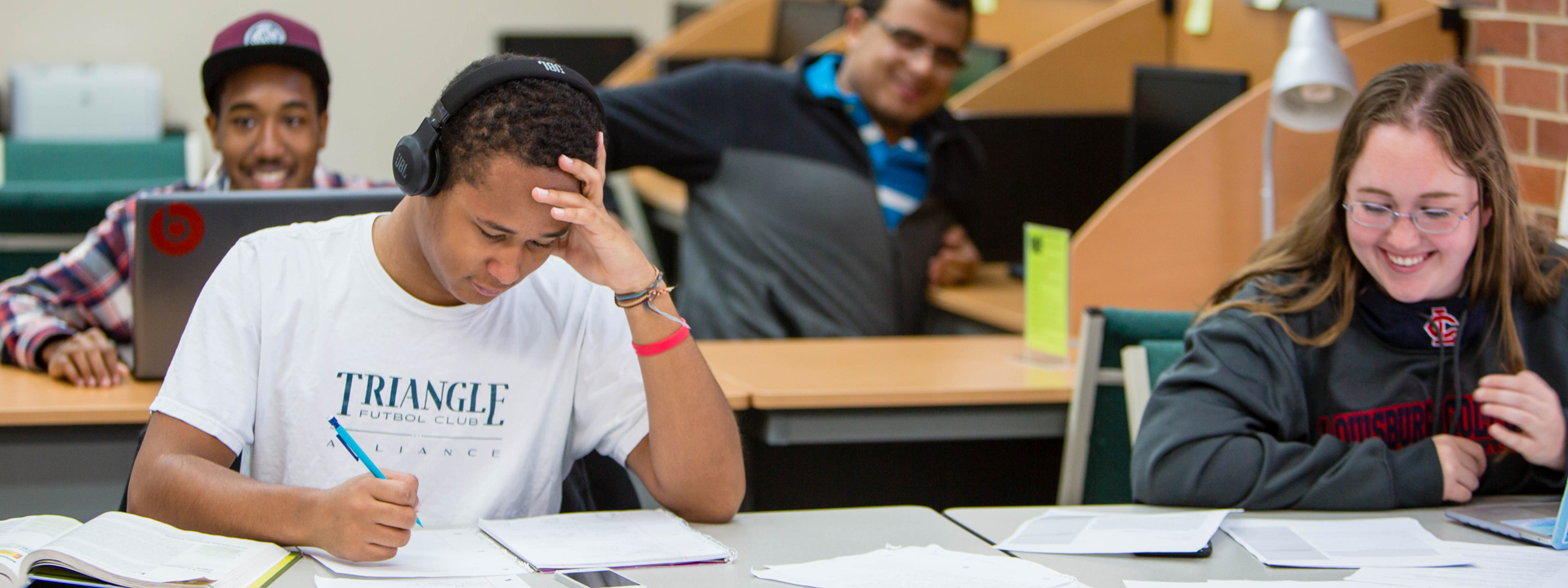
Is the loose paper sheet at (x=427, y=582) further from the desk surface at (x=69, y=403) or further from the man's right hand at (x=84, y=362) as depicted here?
the man's right hand at (x=84, y=362)

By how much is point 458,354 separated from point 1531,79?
1.82 metres

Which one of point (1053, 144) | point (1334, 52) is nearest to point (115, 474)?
point (1334, 52)

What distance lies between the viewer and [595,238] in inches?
51.6

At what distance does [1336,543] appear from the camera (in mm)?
1405

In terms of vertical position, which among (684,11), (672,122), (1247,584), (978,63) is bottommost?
(1247,584)

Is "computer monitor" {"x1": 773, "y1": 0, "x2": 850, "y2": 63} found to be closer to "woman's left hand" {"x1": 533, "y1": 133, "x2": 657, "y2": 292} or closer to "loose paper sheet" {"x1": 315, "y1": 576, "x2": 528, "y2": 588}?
"woman's left hand" {"x1": 533, "y1": 133, "x2": 657, "y2": 292}

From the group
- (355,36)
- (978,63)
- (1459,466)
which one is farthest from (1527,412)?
(355,36)

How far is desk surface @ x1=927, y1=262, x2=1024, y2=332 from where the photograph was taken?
2.62m

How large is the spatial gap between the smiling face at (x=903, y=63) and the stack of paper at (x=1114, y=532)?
122 centimetres

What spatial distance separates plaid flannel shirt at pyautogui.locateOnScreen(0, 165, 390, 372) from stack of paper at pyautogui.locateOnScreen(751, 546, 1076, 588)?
1221 millimetres

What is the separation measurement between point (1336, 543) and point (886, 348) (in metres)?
1.05

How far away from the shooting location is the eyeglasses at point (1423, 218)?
154 cm

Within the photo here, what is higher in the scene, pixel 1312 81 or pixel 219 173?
pixel 1312 81

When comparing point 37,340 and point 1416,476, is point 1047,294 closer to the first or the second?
point 1416,476
